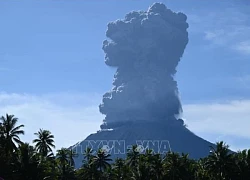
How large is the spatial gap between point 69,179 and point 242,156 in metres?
44.0

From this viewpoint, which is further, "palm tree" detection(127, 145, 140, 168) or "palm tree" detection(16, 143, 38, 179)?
"palm tree" detection(127, 145, 140, 168)

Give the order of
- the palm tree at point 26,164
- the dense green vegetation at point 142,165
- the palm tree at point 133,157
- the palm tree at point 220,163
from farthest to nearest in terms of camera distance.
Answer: the palm tree at point 133,157 → the palm tree at point 220,163 → the dense green vegetation at point 142,165 → the palm tree at point 26,164

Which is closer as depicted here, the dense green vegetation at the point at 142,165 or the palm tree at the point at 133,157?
the dense green vegetation at the point at 142,165

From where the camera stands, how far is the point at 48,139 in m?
118

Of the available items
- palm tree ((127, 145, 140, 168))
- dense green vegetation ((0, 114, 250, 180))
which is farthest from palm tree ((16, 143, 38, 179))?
palm tree ((127, 145, 140, 168))

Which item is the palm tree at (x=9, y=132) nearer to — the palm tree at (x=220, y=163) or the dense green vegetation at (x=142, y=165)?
the dense green vegetation at (x=142, y=165)

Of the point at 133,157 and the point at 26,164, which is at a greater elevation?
the point at 133,157

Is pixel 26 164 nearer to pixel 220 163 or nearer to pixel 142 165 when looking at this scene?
pixel 142 165

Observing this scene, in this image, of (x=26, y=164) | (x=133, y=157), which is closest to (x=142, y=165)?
(x=133, y=157)

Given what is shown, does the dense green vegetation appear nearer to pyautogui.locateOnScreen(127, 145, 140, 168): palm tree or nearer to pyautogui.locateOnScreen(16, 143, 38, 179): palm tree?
pyautogui.locateOnScreen(127, 145, 140, 168): palm tree

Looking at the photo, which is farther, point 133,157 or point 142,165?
point 133,157

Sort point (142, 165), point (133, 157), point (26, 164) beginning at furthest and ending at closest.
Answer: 1. point (133, 157)
2. point (142, 165)
3. point (26, 164)

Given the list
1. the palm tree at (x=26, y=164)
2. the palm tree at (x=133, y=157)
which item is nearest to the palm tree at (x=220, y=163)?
the palm tree at (x=133, y=157)

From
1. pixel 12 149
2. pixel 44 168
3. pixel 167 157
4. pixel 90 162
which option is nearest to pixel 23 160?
pixel 44 168
